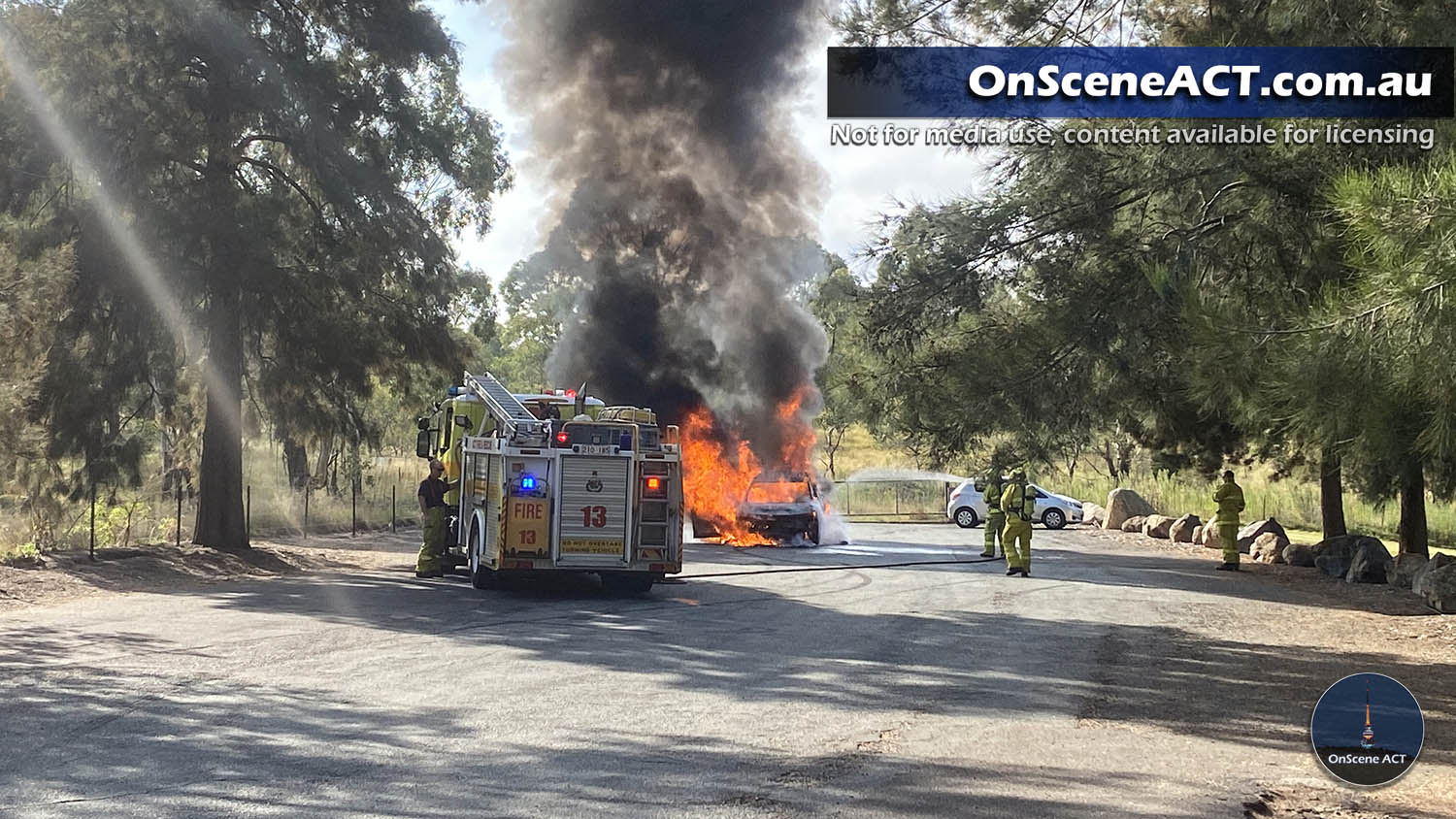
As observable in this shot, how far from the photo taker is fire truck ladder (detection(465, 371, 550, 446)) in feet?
54.8

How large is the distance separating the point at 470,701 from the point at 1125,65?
833 centimetres

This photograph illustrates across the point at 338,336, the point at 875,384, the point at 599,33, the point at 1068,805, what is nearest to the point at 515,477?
the point at 875,384

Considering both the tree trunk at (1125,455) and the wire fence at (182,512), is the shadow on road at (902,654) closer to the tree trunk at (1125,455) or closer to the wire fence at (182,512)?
the wire fence at (182,512)

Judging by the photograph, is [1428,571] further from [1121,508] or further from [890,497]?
[890,497]

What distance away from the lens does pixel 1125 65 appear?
12.6 metres

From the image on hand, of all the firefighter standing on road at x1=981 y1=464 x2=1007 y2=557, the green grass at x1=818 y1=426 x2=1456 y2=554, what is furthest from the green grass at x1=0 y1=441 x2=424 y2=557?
the firefighter standing on road at x1=981 y1=464 x2=1007 y2=557

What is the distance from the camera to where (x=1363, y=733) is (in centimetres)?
722

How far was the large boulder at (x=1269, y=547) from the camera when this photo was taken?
24766mm

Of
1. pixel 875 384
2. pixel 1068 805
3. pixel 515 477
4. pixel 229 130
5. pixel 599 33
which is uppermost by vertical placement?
pixel 599 33

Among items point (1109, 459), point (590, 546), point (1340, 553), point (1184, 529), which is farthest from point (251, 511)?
point (1109, 459)

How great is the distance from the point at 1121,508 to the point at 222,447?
24588mm

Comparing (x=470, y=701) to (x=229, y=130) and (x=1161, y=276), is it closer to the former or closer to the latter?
(x=1161, y=276)

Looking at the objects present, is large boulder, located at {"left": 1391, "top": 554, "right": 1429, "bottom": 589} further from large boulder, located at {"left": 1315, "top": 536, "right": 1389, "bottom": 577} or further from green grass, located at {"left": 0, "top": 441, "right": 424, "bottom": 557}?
green grass, located at {"left": 0, "top": 441, "right": 424, "bottom": 557}

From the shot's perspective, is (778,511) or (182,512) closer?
(182,512)
